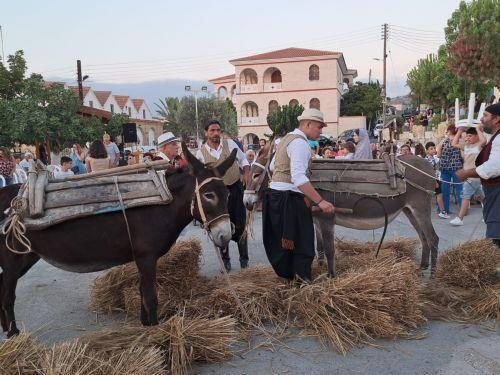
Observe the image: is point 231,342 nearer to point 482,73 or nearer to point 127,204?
point 127,204

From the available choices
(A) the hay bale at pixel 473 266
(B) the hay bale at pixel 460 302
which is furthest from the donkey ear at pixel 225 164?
(A) the hay bale at pixel 473 266

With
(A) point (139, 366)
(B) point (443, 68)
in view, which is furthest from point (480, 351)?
(B) point (443, 68)

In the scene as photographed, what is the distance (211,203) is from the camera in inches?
136

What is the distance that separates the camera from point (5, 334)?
3904 millimetres

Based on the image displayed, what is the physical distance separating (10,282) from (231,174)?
272 cm

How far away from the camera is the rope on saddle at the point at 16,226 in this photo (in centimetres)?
345

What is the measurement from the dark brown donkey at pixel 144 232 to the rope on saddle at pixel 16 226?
8 centimetres

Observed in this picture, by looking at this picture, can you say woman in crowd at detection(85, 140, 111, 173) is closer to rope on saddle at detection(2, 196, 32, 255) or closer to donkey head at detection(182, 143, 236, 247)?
rope on saddle at detection(2, 196, 32, 255)

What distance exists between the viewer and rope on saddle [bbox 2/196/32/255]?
3.45 meters

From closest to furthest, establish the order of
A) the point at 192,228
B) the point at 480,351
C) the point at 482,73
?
the point at 480,351
the point at 192,228
the point at 482,73

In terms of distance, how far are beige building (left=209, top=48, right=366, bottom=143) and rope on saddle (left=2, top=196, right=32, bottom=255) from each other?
46.7m

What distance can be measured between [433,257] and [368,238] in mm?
2179

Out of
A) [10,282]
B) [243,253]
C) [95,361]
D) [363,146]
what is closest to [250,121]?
[363,146]

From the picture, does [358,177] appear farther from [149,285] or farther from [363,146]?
[363,146]
